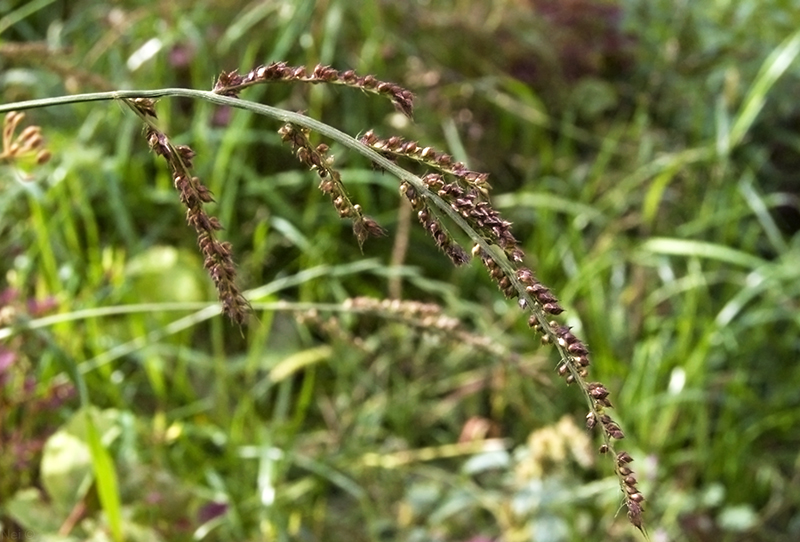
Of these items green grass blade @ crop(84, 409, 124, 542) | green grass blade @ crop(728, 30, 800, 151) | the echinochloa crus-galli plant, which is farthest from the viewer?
green grass blade @ crop(728, 30, 800, 151)

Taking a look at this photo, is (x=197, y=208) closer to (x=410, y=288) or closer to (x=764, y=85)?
(x=410, y=288)

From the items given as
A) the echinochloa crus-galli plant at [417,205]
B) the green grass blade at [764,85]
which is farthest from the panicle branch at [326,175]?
the green grass blade at [764,85]

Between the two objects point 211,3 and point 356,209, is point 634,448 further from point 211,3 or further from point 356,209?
point 211,3

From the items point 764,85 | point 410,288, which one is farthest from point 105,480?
point 764,85

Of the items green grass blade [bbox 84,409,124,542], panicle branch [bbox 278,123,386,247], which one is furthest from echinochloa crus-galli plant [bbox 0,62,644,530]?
green grass blade [bbox 84,409,124,542]

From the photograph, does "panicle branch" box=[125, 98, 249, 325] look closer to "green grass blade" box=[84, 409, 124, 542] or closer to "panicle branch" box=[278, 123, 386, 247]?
"panicle branch" box=[278, 123, 386, 247]

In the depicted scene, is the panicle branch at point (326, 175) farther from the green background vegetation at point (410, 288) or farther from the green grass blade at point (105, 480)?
the green grass blade at point (105, 480)
